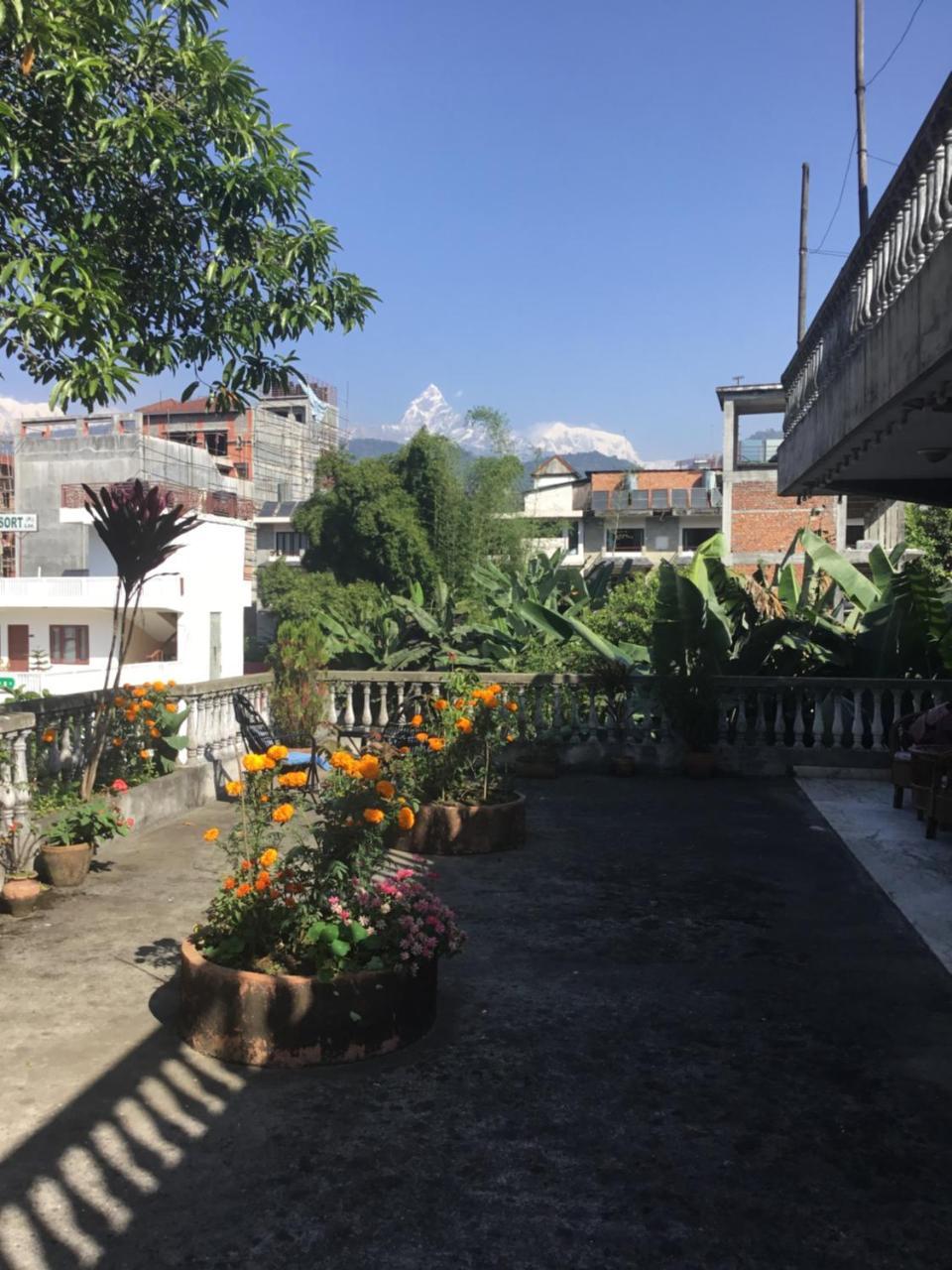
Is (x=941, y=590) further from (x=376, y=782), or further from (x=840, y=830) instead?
(x=376, y=782)

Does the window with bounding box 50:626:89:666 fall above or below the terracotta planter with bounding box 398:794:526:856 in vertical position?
above

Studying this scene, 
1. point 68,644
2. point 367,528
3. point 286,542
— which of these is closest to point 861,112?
point 367,528

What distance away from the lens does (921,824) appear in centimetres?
882

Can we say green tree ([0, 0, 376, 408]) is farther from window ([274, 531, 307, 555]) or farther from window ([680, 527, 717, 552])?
window ([274, 531, 307, 555])

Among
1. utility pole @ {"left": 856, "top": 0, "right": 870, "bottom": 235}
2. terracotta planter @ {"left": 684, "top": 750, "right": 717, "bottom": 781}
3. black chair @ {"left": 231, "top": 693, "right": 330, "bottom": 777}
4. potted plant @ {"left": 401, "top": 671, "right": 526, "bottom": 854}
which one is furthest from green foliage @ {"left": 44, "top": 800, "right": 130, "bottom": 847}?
utility pole @ {"left": 856, "top": 0, "right": 870, "bottom": 235}

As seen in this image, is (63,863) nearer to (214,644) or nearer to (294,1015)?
(294,1015)

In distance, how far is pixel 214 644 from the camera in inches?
1779

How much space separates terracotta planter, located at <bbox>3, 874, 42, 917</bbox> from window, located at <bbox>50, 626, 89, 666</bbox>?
41.2m

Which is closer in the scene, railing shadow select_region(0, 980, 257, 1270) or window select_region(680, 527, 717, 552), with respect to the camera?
railing shadow select_region(0, 980, 257, 1270)

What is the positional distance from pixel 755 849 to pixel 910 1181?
4.78 m

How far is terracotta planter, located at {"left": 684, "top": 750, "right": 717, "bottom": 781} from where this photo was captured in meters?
11.2

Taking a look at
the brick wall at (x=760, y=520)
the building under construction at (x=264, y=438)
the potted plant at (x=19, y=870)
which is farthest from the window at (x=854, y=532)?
the potted plant at (x=19, y=870)

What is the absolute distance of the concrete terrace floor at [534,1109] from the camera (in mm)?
3027

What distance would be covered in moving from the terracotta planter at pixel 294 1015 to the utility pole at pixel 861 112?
2028cm
